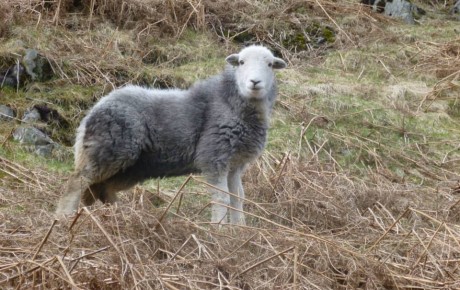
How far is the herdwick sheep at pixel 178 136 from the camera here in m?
7.12

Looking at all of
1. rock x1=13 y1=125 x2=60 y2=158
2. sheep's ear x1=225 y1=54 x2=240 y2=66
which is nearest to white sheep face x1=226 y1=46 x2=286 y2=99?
sheep's ear x1=225 y1=54 x2=240 y2=66

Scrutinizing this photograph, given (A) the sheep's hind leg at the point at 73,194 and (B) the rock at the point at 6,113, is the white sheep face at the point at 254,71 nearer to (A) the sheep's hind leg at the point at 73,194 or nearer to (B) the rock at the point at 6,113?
(A) the sheep's hind leg at the point at 73,194

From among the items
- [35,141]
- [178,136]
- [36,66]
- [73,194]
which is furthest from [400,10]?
[73,194]

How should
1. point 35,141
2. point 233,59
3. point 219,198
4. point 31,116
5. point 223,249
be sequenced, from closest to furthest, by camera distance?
1. point 223,249
2. point 219,198
3. point 233,59
4. point 35,141
5. point 31,116

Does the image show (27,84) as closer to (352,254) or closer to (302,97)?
(302,97)

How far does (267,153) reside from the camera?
A: 9422 mm

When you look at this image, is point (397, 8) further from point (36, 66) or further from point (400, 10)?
point (36, 66)

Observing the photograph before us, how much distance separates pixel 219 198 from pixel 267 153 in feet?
8.01

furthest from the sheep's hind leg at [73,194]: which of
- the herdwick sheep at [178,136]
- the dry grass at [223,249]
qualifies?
the dry grass at [223,249]

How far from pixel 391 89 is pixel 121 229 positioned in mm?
7003

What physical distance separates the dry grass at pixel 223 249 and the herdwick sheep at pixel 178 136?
33 centimetres

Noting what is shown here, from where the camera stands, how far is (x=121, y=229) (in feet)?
19.2

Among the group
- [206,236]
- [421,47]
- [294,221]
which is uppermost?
[206,236]

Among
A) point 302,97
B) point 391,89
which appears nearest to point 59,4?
point 302,97
